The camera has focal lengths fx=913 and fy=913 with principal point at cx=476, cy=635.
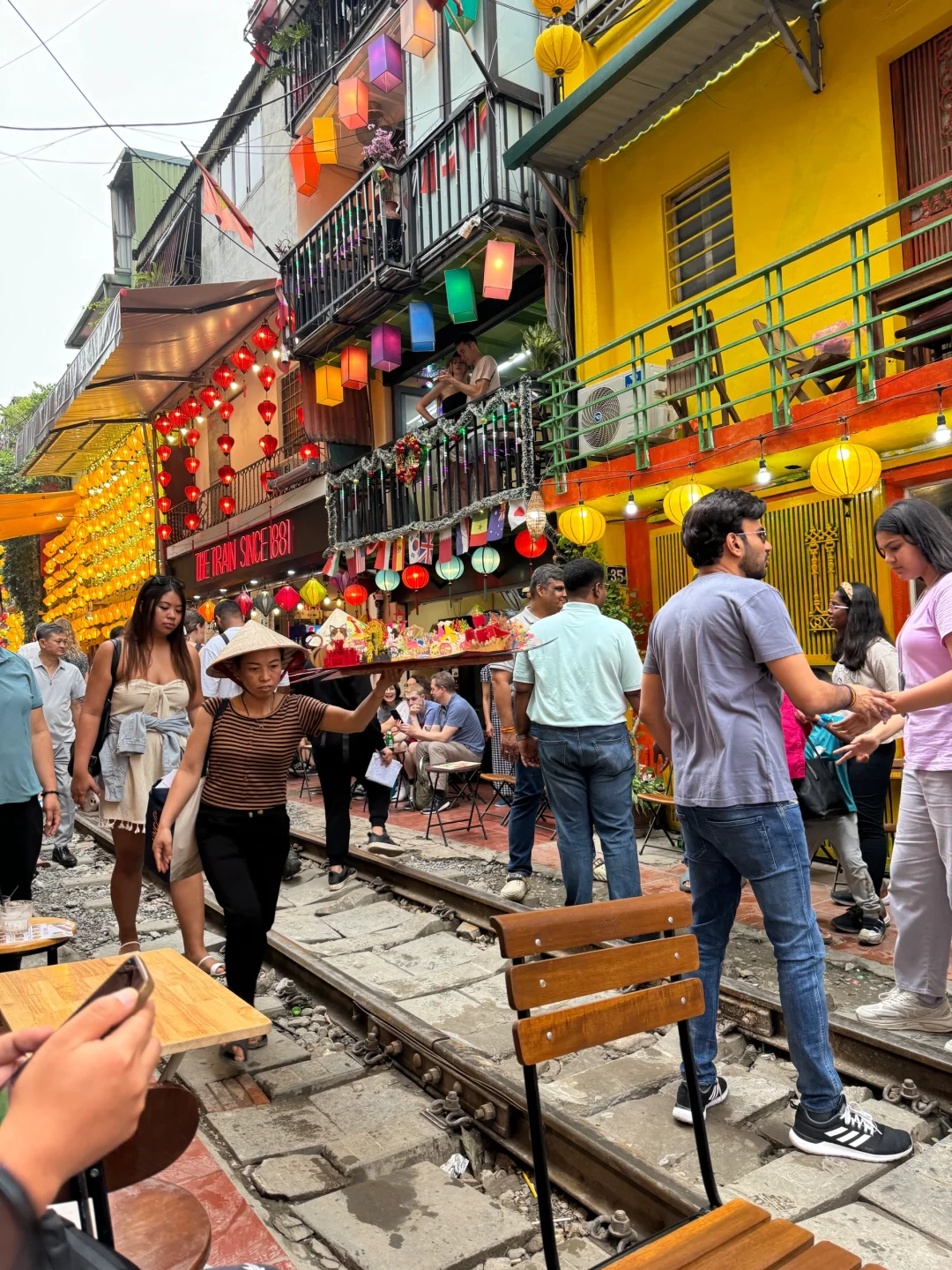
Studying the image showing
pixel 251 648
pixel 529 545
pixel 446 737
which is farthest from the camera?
pixel 529 545

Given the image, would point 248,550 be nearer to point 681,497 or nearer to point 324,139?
point 324,139

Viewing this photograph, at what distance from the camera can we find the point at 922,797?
12.8 feet

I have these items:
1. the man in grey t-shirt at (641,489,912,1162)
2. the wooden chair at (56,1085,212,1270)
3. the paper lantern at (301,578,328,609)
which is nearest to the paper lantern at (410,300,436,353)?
the paper lantern at (301,578,328,609)

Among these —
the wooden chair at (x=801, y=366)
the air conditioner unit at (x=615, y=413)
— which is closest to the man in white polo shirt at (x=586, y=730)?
the wooden chair at (x=801, y=366)

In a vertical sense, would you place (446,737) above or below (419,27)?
below

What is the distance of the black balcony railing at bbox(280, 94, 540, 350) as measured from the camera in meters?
11.4

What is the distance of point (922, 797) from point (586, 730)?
1759mm

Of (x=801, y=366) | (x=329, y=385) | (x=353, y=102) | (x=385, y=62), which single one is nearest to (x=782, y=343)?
(x=801, y=366)

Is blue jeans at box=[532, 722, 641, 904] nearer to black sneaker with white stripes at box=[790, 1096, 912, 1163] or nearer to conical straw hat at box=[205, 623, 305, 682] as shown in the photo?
conical straw hat at box=[205, 623, 305, 682]

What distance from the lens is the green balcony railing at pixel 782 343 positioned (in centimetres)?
698

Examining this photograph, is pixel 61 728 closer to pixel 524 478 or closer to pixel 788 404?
pixel 524 478

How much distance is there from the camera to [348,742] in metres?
7.46

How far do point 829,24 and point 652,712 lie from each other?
8091 mm

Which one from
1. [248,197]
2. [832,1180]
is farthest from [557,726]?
[248,197]
